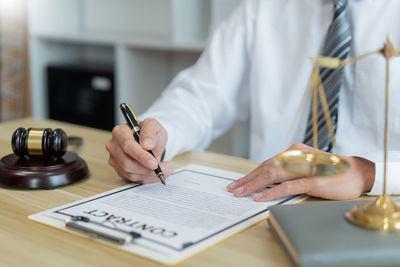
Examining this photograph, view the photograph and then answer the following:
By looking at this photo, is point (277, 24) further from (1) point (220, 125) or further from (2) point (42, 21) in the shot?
(2) point (42, 21)

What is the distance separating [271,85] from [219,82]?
16cm

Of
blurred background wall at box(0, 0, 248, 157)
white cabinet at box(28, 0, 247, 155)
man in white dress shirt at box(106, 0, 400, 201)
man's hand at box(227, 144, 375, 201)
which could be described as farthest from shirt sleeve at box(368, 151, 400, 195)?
blurred background wall at box(0, 0, 248, 157)

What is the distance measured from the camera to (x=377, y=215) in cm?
62

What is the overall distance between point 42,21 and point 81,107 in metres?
0.56

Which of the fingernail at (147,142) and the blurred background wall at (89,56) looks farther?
the blurred background wall at (89,56)

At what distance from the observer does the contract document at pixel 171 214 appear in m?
0.65

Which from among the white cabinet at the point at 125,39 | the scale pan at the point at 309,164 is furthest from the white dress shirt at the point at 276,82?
the white cabinet at the point at 125,39

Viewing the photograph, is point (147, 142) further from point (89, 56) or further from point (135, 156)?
point (89, 56)

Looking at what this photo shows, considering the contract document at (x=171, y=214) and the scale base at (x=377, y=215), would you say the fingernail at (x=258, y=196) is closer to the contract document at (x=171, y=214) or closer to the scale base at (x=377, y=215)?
the contract document at (x=171, y=214)

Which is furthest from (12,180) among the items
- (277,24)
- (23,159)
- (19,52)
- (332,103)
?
Result: (19,52)

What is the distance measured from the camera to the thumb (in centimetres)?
93

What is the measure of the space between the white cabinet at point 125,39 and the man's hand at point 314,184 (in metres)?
1.54

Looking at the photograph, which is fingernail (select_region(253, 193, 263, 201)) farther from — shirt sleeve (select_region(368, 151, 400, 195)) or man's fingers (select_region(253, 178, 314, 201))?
shirt sleeve (select_region(368, 151, 400, 195))

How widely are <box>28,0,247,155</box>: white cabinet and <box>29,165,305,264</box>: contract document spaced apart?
1550 mm
